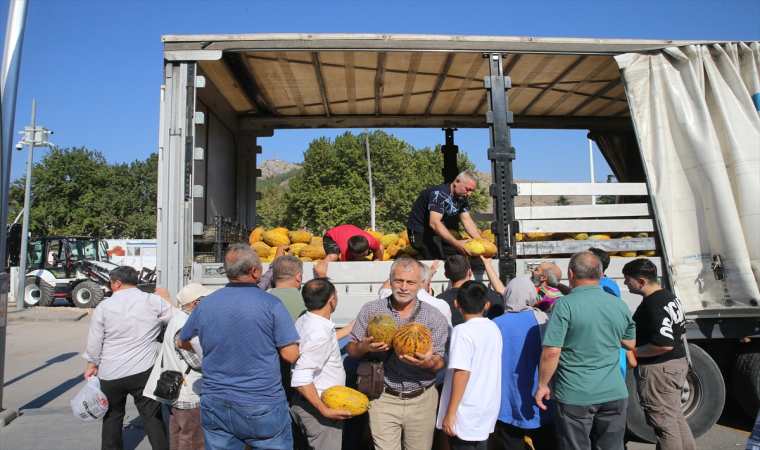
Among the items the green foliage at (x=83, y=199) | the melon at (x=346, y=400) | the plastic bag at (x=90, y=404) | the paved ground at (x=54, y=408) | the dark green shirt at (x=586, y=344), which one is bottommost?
the paved ground at (x=54, y=408)

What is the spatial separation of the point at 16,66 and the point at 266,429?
5916 mm

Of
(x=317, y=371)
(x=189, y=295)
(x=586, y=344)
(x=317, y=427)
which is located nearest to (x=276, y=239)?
(x=189, y=295)

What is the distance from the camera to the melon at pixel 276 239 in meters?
6.39

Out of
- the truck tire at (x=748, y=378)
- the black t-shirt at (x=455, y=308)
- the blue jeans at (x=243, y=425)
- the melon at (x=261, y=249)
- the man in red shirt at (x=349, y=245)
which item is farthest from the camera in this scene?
the melon at (x=261, y=249)

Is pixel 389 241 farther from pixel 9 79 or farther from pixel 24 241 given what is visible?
pixel 24 241

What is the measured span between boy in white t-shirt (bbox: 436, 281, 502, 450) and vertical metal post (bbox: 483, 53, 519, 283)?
5.53 ft

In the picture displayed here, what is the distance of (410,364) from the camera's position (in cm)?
336

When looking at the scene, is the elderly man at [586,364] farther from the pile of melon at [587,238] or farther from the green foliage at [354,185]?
Answer: the green foliage at [354,185]

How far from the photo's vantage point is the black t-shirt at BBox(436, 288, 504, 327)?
14.0 feet

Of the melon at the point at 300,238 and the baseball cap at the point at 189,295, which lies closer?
the baseball cap at the point at 189,295

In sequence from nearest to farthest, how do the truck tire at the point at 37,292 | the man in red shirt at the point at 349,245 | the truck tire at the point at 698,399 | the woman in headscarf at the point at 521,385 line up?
the woman in headscarf at the point at 521,385 → the truck tire at the point at 698,399 → the man in red shirt at the point at 349,245 → the truck tire at the point at 37,292

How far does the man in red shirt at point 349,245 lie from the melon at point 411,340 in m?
2.22

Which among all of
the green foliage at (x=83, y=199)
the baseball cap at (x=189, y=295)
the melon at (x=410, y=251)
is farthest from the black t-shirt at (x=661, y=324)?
the green foliage at (x=83, y=199)

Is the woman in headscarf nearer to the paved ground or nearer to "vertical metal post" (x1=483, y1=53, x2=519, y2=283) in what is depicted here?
"vertical metal post" (x1=483, y1=53, x2=519, y2=283)
